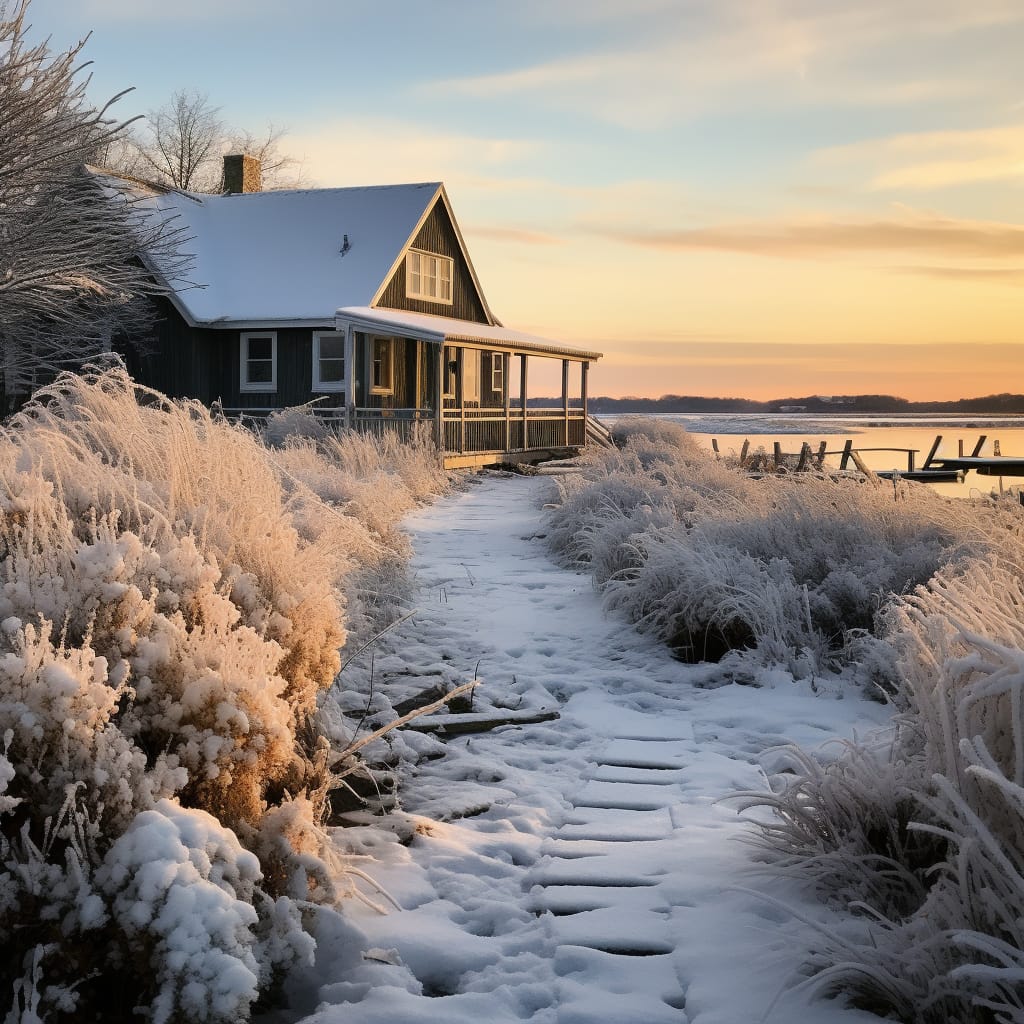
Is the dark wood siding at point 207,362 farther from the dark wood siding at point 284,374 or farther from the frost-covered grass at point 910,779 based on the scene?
the frost-covered grass at point 910,779

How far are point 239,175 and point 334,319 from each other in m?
9.87

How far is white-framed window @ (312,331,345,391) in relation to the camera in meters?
23.6

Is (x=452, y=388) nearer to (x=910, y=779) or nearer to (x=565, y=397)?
(x=565, y=397)

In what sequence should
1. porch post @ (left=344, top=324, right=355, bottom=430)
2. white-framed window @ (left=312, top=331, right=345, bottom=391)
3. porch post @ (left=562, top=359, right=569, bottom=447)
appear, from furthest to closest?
porch post @ (left=562, top=359, right=569, bottom=447) < white-framed window @ (left=312, top=331, right=345, bottom=391) < porch post @ (left=344, top=324, right=355, bottom=430)

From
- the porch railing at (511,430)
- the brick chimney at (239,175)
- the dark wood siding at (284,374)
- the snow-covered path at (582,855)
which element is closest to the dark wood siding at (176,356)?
the dark wood siding at (284,374)

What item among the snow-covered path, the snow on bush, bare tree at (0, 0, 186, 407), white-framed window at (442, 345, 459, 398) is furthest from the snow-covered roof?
the snow-covered path

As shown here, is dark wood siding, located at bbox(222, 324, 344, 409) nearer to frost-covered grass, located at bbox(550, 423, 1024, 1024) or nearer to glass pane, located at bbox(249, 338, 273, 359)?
glass pane, located at bbox(249, 338, 273, 359)

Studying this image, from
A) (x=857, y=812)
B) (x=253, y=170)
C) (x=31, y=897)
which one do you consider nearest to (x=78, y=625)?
(x=31, y=897)

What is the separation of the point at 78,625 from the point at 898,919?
244 cm

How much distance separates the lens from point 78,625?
294 centimetres

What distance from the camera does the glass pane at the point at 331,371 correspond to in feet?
78.2

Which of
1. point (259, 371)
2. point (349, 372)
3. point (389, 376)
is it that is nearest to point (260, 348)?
point (259, 371)

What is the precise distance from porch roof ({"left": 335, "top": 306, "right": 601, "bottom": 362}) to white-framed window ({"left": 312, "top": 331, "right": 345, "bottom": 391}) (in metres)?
1.25

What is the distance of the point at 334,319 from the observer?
22047mm
